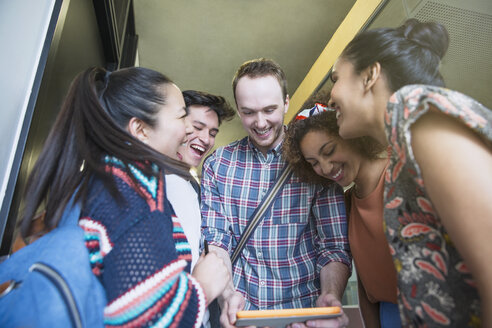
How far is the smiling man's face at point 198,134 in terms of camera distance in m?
1.89

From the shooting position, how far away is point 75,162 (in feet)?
2.52

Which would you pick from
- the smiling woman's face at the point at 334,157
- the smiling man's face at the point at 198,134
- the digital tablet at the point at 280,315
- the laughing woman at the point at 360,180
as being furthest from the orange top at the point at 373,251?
the smiling man's face at the point at 198,134

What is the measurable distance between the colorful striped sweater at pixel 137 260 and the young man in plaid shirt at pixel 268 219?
57 centimetres

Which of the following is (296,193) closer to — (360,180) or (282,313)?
(360,180)

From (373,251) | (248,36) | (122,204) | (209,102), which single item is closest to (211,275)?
(122,204)

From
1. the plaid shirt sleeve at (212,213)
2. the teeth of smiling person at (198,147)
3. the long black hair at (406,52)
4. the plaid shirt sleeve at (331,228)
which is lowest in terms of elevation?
the plaid shirt sleeve at (212,213)

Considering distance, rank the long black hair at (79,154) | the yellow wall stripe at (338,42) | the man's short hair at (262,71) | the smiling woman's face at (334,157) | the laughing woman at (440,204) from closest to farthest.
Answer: the laughing woman at (440,204)
the long black hair at (79,154)
the smiling woman's face at (334,157)
the man's short hair at (262,71)
the yellow wall stripe at (338,42)

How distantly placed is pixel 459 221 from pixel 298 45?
12.0 ft

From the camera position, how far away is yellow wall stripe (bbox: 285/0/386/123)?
2.50 m

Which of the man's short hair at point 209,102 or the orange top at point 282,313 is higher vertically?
the man's short hair at point 209,102

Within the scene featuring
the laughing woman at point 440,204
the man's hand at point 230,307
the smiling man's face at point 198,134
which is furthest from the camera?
the smiling man's face at point 198,134

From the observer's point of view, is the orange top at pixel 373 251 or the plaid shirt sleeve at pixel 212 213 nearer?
the orange top at pixel 373 251

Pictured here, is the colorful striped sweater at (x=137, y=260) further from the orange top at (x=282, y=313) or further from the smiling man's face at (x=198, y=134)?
the smiling man's face at (x=198, y=134)

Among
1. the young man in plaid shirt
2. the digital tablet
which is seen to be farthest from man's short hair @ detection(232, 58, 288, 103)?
the digital tablet
